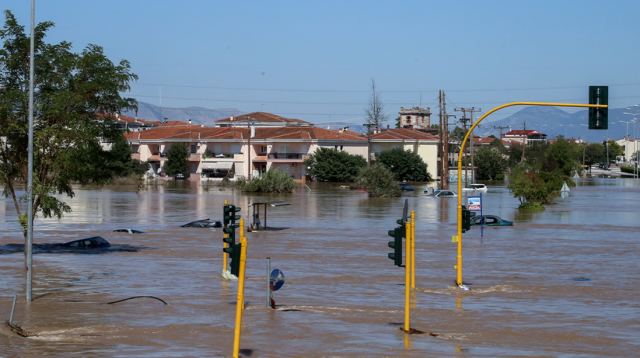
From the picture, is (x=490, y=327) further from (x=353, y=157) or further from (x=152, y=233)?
(x=353, y=157)

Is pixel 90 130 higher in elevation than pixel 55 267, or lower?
higher

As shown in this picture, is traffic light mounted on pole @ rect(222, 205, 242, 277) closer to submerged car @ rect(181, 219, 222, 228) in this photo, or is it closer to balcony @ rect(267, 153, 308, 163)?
submerged car @ rect(181, 219, 222, 228)

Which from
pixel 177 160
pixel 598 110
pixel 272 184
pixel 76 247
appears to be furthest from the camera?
pixel 177 160

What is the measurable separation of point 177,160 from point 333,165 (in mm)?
20395

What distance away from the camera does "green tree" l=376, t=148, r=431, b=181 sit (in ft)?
408

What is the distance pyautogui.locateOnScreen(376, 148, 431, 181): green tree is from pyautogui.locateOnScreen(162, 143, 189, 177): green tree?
75.8ft

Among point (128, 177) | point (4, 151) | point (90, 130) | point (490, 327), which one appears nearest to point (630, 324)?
point (490, 327)

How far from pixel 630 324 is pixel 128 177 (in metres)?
94.2

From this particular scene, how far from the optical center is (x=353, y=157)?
11894 cm

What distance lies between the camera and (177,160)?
126m

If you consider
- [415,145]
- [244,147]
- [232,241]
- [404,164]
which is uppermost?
[415,145]

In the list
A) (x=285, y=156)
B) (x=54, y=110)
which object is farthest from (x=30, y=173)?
(x=285, y=156)

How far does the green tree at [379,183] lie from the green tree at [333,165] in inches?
872

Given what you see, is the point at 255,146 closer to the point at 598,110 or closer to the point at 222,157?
the point at 222,157
